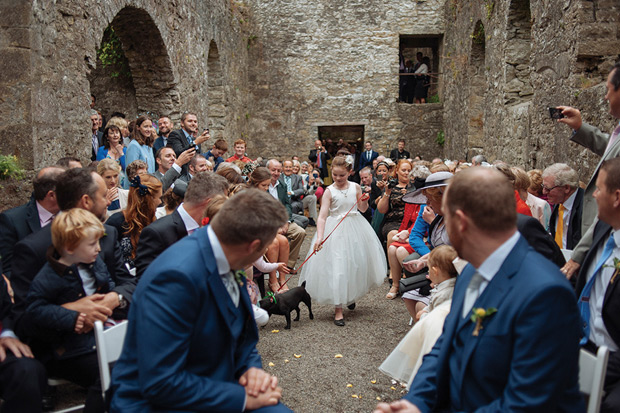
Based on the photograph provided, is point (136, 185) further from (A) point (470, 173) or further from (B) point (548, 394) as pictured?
(B) point (548, 394)

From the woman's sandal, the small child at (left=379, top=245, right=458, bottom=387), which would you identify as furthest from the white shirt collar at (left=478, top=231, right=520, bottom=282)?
the woman's sandal

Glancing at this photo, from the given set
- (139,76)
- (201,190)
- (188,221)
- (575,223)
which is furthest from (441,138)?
(188,221)

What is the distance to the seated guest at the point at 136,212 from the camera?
12.4 ft

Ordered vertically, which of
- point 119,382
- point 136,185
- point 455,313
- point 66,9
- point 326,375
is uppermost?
point 66,9

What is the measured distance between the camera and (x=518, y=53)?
9281 millimetres

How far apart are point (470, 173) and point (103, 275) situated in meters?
2.12

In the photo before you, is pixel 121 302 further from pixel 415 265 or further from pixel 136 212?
pixel 415 265

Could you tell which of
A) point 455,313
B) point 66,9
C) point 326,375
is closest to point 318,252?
point 326,375

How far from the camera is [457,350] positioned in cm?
181

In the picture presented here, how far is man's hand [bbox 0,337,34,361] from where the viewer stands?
2.58 metres

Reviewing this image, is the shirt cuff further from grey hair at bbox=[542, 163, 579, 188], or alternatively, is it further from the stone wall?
the stone wall

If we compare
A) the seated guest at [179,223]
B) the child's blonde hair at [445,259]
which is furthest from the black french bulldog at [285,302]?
the child's blonde hair at [445,259]

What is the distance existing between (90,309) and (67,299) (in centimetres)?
14

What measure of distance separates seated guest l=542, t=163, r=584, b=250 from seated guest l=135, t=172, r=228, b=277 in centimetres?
260
